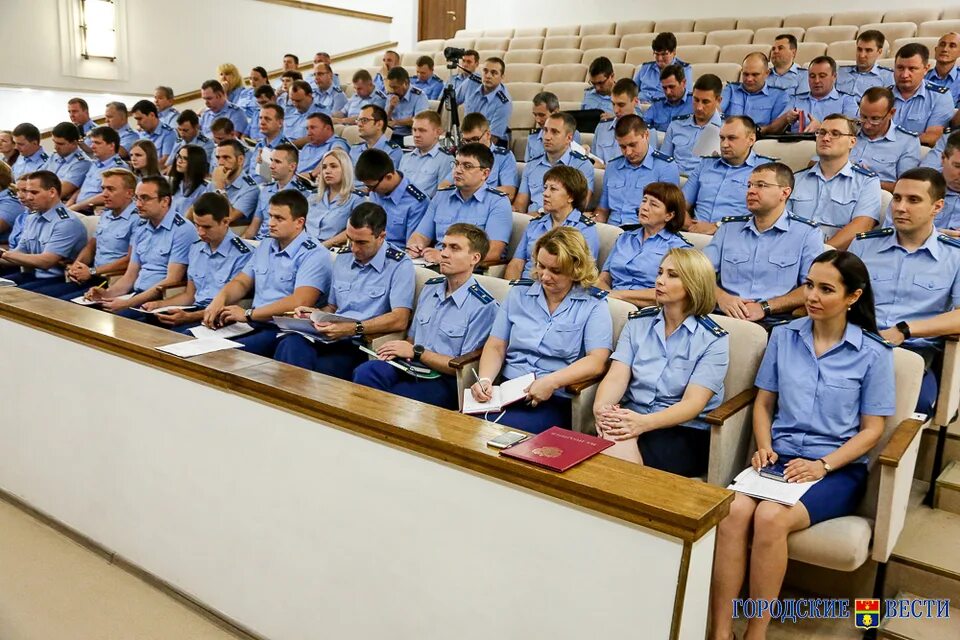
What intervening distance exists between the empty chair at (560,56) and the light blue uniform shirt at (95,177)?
349 cm

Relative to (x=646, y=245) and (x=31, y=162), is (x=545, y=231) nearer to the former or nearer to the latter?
(x=646, y=245)

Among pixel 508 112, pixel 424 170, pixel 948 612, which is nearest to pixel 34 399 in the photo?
pixel 948 612

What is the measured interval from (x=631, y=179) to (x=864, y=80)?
1.84 metres

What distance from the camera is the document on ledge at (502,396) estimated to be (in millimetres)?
2414

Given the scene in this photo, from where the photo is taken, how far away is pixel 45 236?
14.6 feet

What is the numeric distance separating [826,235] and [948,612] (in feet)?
5.65

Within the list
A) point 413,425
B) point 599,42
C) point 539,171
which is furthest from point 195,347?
point 599,42

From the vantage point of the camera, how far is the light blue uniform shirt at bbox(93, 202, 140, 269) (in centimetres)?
432

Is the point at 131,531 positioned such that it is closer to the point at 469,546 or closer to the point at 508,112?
the point at 469,546

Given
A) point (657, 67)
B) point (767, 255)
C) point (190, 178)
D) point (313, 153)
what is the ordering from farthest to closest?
point (657, 67)
point (313, 153)
point (190, 178)
point (767, 255)

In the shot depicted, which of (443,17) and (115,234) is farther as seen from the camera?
(443,17)

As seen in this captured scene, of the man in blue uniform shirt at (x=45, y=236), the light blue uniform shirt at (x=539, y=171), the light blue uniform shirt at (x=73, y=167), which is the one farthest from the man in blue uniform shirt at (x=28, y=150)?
the light blue uniform shirt at (x=539, y=171)

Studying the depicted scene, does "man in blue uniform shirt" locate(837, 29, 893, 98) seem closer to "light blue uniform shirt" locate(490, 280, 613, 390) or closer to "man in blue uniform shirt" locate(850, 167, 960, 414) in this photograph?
"man in blue uniform shirt" locate(850, 167, 960, 414)

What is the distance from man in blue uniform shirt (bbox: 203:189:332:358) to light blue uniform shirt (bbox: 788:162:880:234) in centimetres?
198
